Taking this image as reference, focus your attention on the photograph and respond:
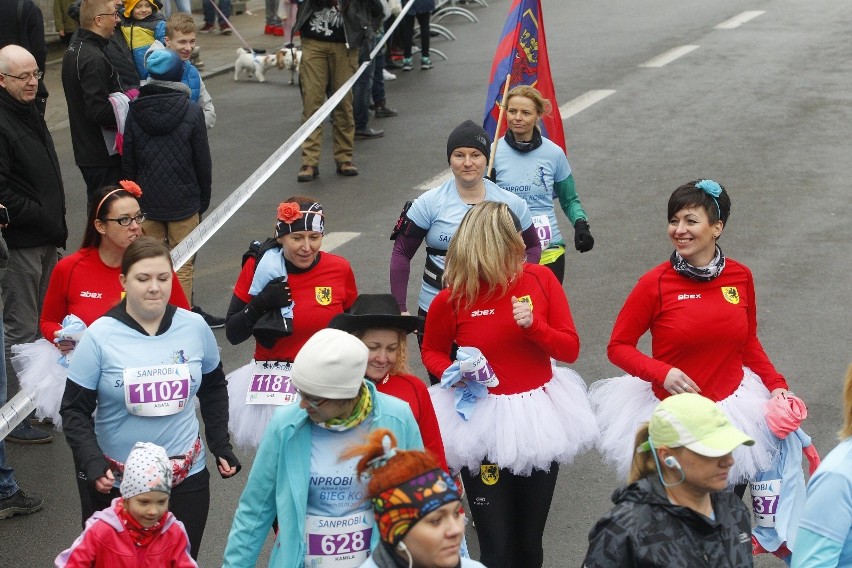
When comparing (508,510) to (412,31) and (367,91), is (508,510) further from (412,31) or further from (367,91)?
(412,31)

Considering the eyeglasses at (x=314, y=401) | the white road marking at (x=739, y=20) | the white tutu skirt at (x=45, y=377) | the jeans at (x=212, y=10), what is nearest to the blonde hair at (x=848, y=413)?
the eyeglasses at (x=314, y=401)

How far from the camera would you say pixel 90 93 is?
944cm

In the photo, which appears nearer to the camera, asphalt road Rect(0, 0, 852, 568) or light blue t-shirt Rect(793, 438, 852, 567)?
light blue t-shirt Rect(793, 438, 852, 567)

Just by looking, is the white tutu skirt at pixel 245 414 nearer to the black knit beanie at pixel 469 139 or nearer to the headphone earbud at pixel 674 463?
the black knit beanie at pixel 469 139

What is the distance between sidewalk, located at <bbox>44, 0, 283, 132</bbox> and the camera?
54.3 ft

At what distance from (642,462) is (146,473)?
197 centimetres

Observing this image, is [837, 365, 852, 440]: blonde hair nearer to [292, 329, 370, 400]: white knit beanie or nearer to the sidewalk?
[292, 329, 370, 400]: white knit beanie

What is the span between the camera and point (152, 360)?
5488 millimetres

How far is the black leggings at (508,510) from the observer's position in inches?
237

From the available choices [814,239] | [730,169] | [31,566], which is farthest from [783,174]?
[31,566]

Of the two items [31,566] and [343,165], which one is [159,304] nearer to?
[31,566]

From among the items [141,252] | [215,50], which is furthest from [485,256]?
[215,50]

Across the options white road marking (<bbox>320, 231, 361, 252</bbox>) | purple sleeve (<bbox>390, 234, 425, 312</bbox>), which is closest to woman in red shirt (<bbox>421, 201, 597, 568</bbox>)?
purple sleeve (<bbox>390, 234, 425, 312</bbox>)

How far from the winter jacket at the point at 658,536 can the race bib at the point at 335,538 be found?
37.5 inches
